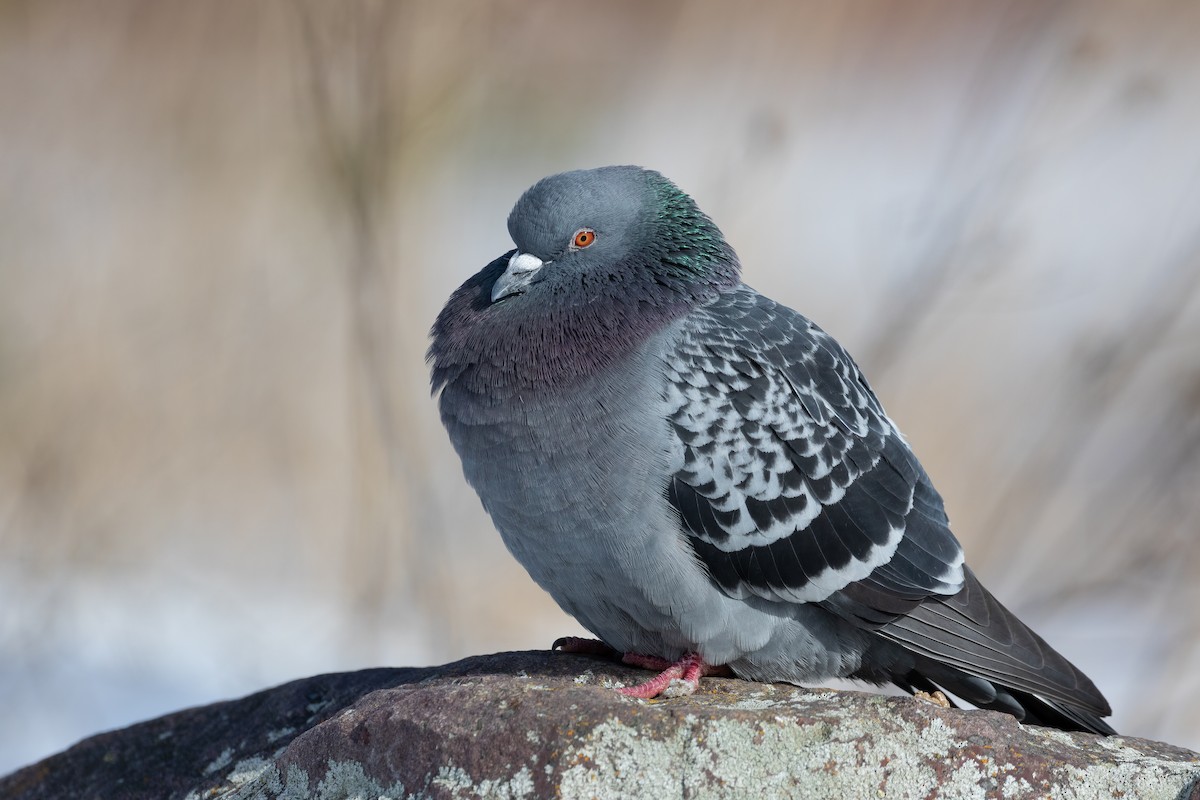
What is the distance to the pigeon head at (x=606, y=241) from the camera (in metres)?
4.53

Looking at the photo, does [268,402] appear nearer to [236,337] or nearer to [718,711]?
[236,337]

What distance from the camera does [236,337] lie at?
9.10 meters

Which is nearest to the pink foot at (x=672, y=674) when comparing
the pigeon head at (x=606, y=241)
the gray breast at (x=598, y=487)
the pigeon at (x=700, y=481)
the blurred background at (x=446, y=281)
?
the pigeon at (x=700, y=481)

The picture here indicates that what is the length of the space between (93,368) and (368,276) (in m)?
Result: 2.75

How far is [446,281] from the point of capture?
991 cm

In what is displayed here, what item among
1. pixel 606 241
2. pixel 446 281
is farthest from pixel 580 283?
pixel 446 281

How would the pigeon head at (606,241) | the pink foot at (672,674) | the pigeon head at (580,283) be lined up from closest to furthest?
1. the pink foot at (672,674)
2. the pigeon head at (580,283)
3. the pigeon head at (606,241)

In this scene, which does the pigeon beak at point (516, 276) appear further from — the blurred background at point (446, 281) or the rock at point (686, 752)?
the blurred background at point (446, 281)

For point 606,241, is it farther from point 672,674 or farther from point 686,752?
point 686,752

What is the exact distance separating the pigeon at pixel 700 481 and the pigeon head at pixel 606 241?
1cm

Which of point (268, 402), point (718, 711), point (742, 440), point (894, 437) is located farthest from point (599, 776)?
point (268, 402)

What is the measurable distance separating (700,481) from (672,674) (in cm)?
68

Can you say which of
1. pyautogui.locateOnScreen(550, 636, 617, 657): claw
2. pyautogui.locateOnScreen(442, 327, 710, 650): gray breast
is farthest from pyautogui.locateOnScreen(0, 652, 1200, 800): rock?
pyautogui.locateOnScreen(550, 636, 617, 657): claw

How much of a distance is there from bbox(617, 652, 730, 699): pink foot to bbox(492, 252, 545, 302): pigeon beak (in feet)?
4.67
